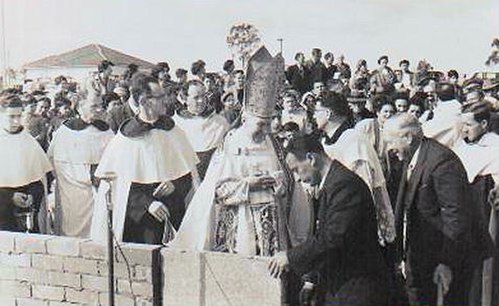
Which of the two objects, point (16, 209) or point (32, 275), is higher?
point (16, 209)

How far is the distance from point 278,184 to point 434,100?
2.60 ft

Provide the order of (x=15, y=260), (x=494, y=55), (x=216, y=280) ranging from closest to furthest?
(x=494, y=55), (x=216, y=280), (x=15, y=260)

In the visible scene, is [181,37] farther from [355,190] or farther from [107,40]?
[355,190]

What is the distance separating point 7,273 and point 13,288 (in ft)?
0.28

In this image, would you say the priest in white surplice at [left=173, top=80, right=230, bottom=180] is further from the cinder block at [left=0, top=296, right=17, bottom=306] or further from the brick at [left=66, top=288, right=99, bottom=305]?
the cinder block at [left=0, top=296, right=17, bottom=306]

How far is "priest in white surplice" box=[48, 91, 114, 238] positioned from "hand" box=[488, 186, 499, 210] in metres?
1.82

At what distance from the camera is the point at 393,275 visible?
11.6 ft

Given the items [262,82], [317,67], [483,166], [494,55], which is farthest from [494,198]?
[262,82]

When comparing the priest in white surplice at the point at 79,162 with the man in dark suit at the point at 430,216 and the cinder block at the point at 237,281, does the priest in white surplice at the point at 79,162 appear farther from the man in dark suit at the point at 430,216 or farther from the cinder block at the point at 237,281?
the man in dark suit at the point at 430,216

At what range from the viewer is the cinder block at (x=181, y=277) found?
3742 mm

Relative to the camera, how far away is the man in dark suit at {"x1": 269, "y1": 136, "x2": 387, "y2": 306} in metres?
3.47

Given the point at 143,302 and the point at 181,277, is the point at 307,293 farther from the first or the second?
the point at 143,302

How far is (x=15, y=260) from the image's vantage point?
4078 millimetres

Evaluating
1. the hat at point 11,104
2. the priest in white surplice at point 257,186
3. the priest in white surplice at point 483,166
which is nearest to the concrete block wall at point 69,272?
the priest in white surplice at point 257,186
